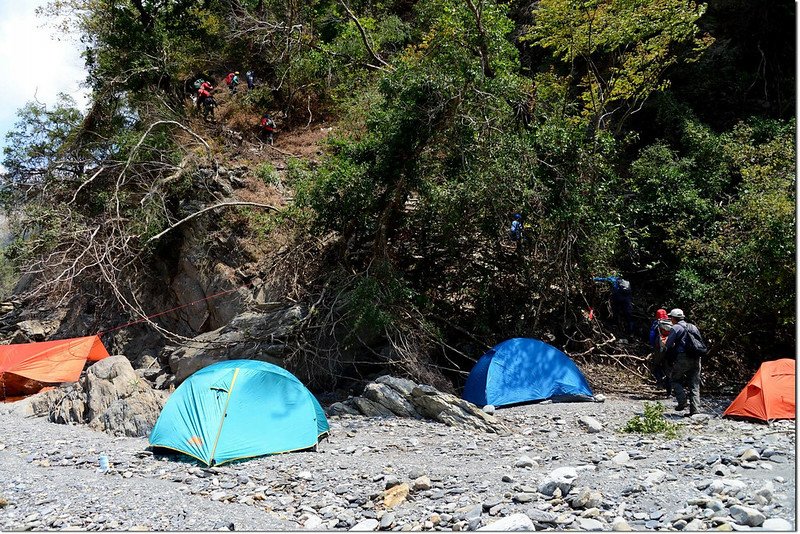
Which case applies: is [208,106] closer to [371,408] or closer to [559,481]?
[371,408]

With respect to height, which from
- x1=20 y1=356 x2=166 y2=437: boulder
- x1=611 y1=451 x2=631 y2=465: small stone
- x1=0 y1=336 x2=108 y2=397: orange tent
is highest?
x1=611 y1=451 x2=631 y2=465: small stone

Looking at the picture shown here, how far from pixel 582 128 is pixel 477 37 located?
2.87 meters

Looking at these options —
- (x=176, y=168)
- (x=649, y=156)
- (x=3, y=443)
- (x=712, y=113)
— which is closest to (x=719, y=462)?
(x=3, y=443)

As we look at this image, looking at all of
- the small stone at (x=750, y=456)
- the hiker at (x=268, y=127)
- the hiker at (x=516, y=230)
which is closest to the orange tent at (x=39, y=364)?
the hiker at (x=268, y=127)

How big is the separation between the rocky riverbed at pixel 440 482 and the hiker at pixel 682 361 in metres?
0.37

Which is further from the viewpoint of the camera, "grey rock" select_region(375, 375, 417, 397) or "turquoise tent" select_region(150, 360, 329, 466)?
"grey rock" select_region(375, 375, 417, 397)

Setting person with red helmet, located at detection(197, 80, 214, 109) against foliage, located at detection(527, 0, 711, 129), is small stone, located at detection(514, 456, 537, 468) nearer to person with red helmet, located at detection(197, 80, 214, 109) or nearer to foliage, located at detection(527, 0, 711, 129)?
foliage, located at detection(527, 0, 711, 129)

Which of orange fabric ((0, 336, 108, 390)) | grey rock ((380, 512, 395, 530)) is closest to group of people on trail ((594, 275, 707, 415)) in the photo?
grey rock ((380, 512, 395, 530))

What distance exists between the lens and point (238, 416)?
26.4 ft

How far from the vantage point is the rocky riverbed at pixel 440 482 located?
16.6 feet

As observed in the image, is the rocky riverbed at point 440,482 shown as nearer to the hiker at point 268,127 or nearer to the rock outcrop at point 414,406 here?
the rock outcrop at point 414,406

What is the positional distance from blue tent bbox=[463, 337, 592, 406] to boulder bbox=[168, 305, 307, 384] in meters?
3.92

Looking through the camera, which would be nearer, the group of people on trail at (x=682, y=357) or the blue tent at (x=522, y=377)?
the group of people on trail at (x=682, y=357)

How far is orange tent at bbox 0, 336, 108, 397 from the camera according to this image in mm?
14562
